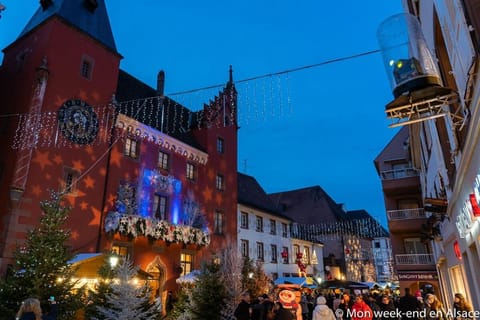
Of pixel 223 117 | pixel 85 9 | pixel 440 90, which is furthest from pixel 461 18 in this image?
pixel 223 117

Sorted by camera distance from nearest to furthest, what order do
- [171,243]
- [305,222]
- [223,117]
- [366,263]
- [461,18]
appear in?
[461,18], [171,243], [223,117], [305,222], [366,263]

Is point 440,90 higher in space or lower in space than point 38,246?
higher

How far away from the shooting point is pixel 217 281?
13359 mm

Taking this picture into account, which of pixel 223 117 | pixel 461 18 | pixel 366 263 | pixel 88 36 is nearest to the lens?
pixel 461 18

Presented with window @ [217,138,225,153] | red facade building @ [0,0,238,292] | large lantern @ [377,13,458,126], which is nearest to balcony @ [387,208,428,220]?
red facade building @ [0,0,238,292]

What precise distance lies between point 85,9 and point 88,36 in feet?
9.06

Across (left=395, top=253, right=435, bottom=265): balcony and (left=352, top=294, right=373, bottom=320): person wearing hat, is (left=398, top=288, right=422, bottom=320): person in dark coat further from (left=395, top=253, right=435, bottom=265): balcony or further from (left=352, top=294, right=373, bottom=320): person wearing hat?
(left=395, top=253, right=435, bottom=265): balcony

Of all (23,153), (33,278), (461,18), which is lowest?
(33,278)

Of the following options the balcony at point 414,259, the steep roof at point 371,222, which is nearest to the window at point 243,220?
the balcony at point 414,259

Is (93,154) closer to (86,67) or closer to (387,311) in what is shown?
(86,67)

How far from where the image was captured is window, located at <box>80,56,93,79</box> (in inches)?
752

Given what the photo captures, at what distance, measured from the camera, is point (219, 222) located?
26.3m

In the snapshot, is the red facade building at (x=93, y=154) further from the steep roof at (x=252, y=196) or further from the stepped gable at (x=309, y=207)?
the stepped gable at (x=309, y=207)

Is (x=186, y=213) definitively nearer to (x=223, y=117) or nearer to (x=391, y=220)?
(x=223, y=117)
